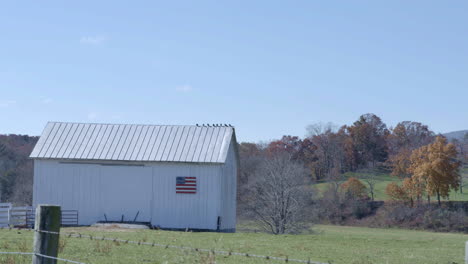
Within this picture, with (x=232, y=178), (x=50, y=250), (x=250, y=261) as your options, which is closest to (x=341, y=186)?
(x=232, y=178)

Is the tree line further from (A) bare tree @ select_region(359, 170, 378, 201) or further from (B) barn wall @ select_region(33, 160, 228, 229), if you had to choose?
(B) barn wall @ select_region(33, 160, 228, 229)

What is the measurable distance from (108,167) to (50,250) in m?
26.0

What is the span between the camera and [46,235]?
7.91 meters

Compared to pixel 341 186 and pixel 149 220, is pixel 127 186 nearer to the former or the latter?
pixel 149 220

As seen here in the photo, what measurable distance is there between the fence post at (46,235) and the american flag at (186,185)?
2462 cm

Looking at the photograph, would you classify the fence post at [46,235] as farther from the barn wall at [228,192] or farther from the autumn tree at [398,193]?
the autumn tree at [398,193]

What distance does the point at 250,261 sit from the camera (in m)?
14.7

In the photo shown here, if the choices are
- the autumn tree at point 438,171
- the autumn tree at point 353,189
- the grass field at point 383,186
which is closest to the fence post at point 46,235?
the autumn tree at point 438,171

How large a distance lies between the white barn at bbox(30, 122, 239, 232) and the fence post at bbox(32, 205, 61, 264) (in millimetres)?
24459

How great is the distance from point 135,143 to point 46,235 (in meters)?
26.8

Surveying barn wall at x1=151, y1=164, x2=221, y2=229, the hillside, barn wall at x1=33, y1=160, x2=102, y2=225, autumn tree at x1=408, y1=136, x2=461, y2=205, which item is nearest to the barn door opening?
barn wall at x1=33, y1=160, x2=102, y2=225

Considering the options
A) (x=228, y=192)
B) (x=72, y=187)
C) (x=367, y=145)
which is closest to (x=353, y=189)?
(x=367, y=145)

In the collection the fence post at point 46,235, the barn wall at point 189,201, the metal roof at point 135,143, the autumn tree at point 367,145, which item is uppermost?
the autumn tree at point 367,145

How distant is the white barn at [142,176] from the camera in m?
32.7
